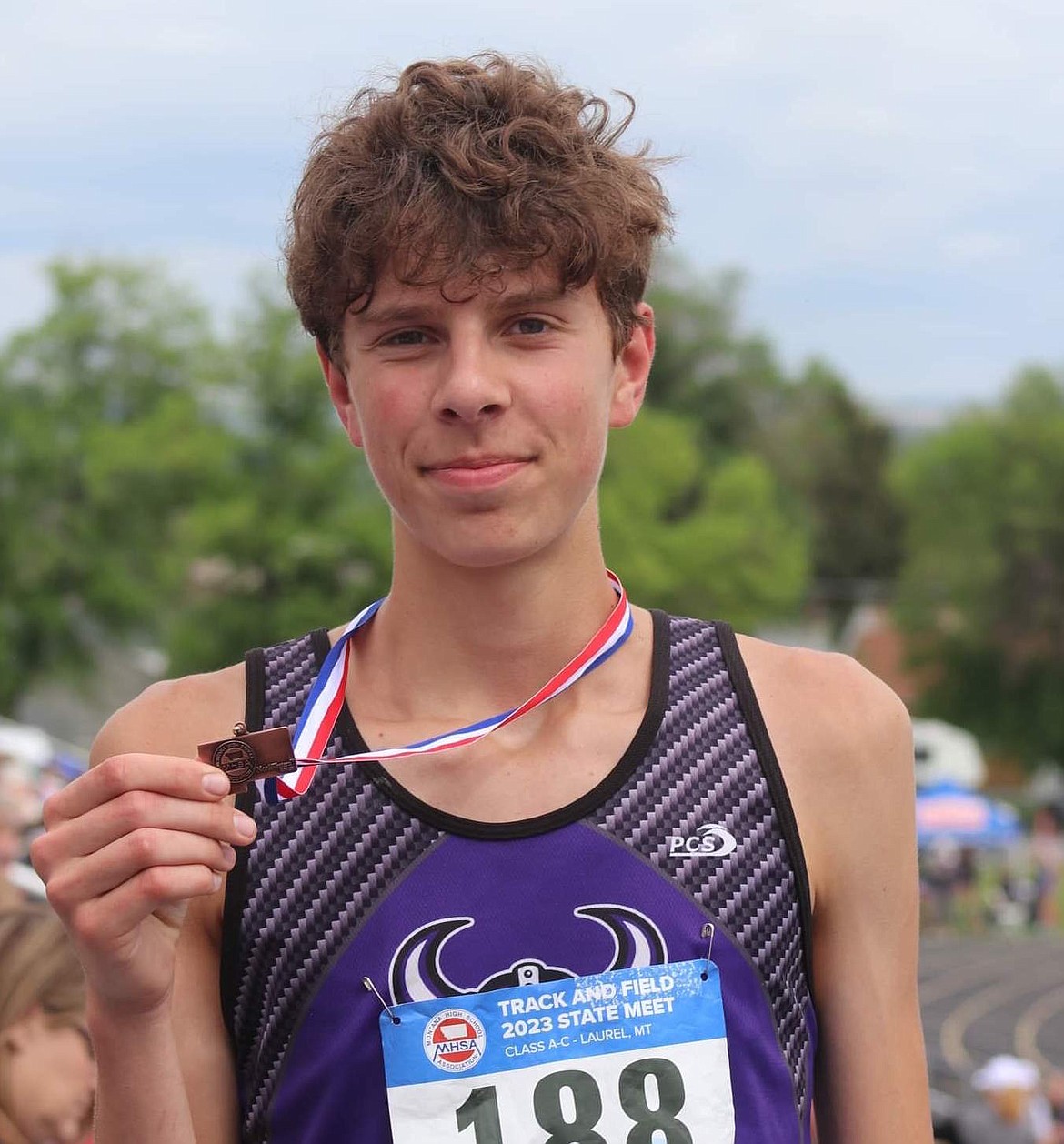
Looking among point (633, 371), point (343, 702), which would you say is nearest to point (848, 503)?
point (633, 371)

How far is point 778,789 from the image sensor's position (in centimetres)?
238

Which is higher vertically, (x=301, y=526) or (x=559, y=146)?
(x=301, y=526)

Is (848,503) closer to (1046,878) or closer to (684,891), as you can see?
(1046,878)

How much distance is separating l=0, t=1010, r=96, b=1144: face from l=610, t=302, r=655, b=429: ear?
1.83 meters

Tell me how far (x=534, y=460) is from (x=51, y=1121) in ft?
6.26

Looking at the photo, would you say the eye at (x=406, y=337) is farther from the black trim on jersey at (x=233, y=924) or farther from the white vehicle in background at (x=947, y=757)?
the white vehicle in background at (x=947, y=757)

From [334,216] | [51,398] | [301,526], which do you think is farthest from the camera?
[51,398]

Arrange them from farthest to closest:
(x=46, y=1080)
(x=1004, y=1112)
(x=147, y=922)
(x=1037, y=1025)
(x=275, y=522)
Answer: (x=275, y=522)
(x=1037, y=1025)
(x=1004, y=1112)
(x=46, y=1080)
(x=147, y=922)

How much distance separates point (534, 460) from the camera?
2.32 meters

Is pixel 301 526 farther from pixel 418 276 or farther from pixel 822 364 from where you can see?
pixel 822 364

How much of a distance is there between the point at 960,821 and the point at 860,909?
30635mm

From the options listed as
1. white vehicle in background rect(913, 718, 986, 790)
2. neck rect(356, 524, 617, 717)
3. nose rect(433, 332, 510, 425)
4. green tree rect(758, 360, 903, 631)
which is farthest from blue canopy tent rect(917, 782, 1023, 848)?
green tree rect(758, 360, 903, 631)

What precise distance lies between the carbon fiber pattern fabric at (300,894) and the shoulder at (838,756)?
0.54m

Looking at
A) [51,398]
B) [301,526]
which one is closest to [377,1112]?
[301,526]
